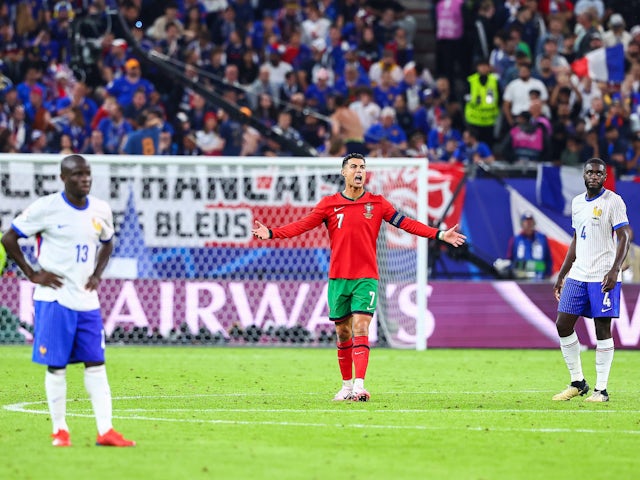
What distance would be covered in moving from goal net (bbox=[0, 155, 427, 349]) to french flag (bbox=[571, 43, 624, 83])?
6.59 meters

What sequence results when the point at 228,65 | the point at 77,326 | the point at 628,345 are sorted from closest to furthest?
the point at 77,326 < the point at 628,345 < the point at 228,65

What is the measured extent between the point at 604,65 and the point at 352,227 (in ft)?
45.3

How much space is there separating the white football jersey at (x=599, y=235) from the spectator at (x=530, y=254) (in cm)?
865

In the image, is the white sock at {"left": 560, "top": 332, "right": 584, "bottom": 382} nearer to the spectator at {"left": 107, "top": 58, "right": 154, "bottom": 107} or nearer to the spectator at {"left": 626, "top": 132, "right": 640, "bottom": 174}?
the spectator at {"left": 626, "top": 132, "right": 640, "bottom": 174}

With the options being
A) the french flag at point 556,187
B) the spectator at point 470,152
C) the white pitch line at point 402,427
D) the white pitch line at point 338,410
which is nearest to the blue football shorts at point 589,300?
the white pitch line at point 338,410

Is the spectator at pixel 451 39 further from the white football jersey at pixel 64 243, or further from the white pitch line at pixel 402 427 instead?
the white football jersey at pixel 64 243

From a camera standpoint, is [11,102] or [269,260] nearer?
[269,260]

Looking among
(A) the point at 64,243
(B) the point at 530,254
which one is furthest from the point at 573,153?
(A) the point at 64,243

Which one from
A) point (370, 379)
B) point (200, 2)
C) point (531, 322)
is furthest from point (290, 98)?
point (370, 379)

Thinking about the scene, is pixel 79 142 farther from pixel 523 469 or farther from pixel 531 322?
pixel 523 469

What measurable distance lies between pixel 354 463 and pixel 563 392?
4.75 m

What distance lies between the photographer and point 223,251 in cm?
2003

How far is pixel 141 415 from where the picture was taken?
1122cm

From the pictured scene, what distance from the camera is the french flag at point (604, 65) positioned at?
82.5ft
